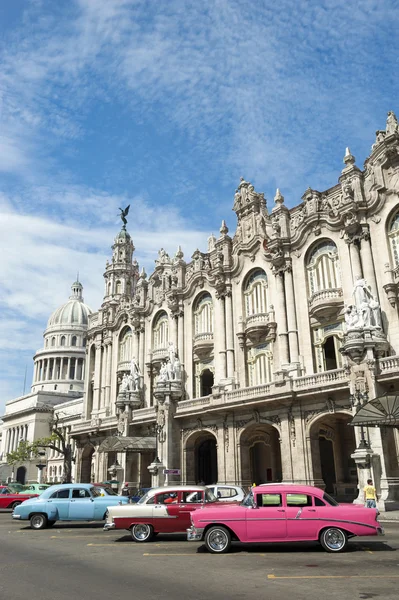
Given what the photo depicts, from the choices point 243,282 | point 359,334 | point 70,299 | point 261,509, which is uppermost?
point 70,299

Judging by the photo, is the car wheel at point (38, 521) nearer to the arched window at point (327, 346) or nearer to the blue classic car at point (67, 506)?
the blue classic car at point (67, 506)

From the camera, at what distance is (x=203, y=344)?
44188 mm

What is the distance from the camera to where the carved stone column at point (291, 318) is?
3631 cm

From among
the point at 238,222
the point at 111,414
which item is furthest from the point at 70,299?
the point at 238,222

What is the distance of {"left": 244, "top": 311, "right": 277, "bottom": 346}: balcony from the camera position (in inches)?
1512

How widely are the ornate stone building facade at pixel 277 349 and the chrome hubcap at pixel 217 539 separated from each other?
579 inches

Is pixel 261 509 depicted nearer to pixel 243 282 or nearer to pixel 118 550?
pixel 118 550

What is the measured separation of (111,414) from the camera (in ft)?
176

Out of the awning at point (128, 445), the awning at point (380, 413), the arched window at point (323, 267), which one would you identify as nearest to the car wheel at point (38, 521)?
the awning at point (380, 413)

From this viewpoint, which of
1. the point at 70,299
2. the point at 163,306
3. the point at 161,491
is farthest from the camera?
the point at 70,299

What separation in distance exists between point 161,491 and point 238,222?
31293 millimetres

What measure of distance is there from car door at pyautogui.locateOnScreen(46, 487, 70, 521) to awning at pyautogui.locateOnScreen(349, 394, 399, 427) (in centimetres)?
1286

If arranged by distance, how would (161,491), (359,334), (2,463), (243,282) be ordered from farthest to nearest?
(2,463) < (243,282) < (359,334) < (161,491)

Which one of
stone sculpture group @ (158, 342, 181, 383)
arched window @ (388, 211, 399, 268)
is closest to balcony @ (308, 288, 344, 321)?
arched window @ (388, 211, 399, 268)
